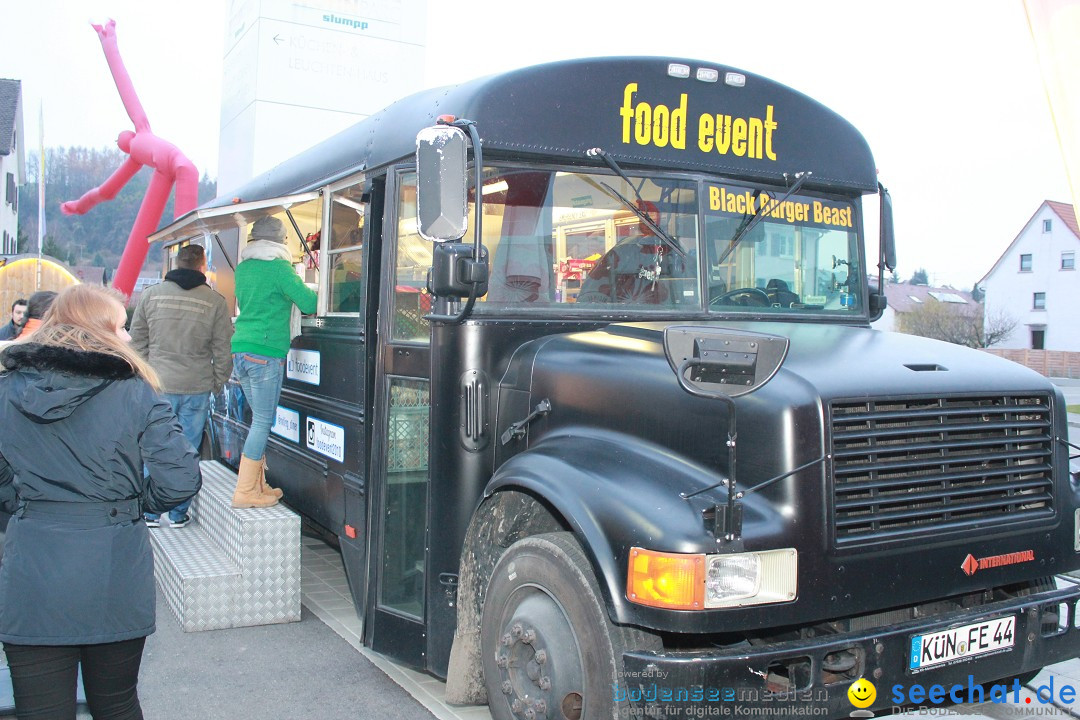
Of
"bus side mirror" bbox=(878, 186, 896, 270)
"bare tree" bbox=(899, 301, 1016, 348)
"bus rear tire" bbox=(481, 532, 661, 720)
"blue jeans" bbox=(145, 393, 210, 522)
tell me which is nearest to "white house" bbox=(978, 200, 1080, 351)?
"bare tree" bbox=(899, 301, 1016, 348)

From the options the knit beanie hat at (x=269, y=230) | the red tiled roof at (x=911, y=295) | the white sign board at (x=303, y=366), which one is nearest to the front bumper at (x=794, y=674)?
the white sign board at (x=303, y=366)

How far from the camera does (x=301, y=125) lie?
587 inches

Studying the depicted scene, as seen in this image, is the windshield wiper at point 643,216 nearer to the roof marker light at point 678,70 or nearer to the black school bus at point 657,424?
the black school bus at point 657,424

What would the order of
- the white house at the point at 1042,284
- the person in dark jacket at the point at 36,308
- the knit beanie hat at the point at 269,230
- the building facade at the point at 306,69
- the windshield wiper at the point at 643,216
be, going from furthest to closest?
the white house at the point at 1042,284, the building facade at the point at 306,69, the knit beanie hat at the point at 269,230, the person in dark jacket at the point at 36,308, the windshield wiper at the point at 643,216

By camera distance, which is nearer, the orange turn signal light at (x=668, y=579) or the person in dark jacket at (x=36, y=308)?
the orange turn signal light at (x=668, y=579)

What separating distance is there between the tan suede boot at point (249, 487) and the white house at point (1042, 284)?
51246mm

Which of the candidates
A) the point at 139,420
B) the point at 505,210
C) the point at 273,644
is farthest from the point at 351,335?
the point at 139,420

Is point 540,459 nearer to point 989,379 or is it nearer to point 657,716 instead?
point 657,716

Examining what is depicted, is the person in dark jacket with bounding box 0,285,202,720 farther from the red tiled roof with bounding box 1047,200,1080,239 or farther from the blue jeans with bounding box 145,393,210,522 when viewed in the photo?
the red tiled roof with bounding box 1047,200,1080,239

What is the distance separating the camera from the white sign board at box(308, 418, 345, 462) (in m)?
4.80

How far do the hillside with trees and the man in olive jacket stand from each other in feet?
132

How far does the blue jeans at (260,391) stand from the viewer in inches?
208

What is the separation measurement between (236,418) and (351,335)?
249 centimetres

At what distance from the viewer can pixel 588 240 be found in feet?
12.5
